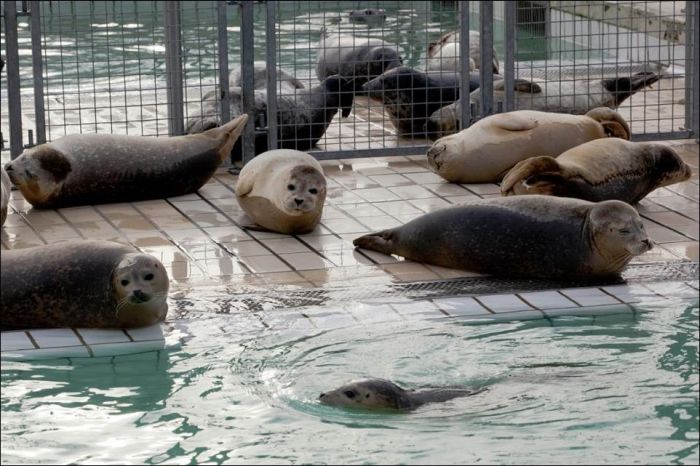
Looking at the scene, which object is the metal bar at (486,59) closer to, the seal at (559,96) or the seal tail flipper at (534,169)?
the seal at (559,96)

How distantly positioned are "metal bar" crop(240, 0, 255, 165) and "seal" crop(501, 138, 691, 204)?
2.27 metres

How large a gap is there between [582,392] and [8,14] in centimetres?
533

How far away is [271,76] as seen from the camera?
10148 millimetres

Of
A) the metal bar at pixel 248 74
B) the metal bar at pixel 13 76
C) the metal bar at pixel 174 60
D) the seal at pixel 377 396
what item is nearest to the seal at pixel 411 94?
the metal bar at pixel 248 74

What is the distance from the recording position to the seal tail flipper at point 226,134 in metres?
9.51

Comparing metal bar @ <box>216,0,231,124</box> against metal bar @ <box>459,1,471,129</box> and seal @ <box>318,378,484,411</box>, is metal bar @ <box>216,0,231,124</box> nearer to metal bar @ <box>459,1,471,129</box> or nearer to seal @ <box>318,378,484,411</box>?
metal bar @ <box>459,1,471,129</box>

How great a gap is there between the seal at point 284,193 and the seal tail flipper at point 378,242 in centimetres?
39

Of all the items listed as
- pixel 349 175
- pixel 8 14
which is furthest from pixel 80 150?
pixel 349 175

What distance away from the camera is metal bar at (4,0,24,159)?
9.66m

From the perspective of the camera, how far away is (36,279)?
682 centimetres

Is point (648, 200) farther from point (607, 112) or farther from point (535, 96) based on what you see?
point (535, 96)

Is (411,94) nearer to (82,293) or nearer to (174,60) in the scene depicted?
(174,60)

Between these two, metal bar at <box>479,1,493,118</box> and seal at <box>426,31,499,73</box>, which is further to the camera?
seal at <box>426,31,499,73</box>

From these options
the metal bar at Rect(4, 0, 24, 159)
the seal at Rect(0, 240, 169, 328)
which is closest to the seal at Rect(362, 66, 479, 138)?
the metal bar at Rect(4, 0, 24, 159)
